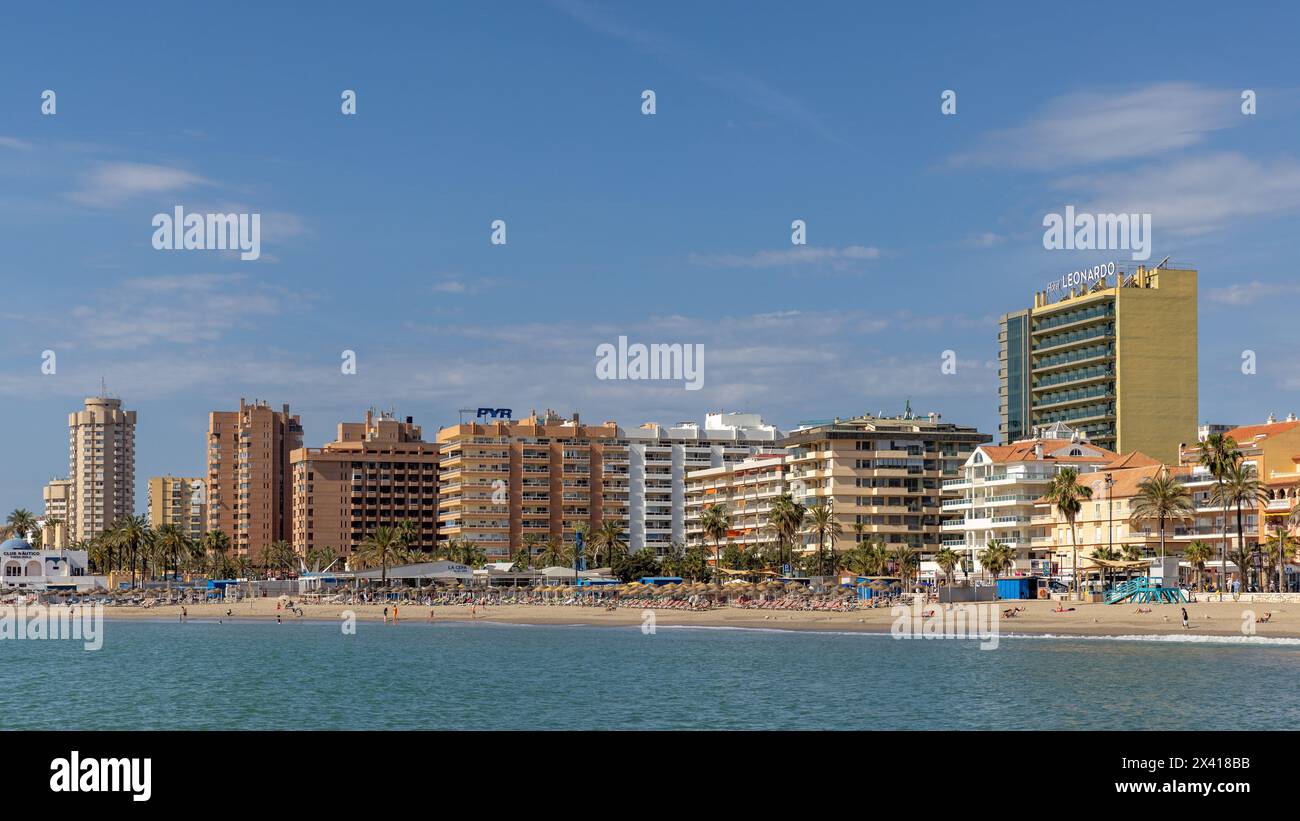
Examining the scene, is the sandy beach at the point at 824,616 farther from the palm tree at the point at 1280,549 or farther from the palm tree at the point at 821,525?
the palm tree at the point at 821,525

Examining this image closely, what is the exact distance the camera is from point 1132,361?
168 meters

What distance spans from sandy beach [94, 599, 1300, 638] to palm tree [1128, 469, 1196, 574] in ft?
53.0

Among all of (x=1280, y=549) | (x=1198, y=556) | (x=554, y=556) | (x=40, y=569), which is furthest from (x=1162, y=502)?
(x=40, y=569)

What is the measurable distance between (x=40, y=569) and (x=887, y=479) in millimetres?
114436

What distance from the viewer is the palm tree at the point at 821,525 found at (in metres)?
152

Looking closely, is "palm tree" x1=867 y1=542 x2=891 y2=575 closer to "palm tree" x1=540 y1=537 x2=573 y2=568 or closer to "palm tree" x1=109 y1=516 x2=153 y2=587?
"palm tree" x1=540 y1=537 x2=573 y2=568

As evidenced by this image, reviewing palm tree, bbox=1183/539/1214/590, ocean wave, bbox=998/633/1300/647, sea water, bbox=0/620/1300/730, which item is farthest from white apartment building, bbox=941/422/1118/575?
sea water, bbox=0/620/1300/730

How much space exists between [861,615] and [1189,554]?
86.1 feet

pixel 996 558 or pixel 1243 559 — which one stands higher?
pixel 1243 559

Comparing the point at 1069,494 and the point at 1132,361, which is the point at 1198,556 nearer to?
the point at 1069,494

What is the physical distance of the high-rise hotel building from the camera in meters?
168

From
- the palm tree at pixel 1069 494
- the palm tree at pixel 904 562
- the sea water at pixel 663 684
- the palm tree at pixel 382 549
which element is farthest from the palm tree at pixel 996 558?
the palm tree at pixel 382 549
